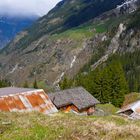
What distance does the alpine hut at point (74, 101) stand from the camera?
88000 mm

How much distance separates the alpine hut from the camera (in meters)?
88.0

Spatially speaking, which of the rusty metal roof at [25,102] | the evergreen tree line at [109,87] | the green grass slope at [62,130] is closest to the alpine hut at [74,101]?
the evergreen tree line at [109,87]

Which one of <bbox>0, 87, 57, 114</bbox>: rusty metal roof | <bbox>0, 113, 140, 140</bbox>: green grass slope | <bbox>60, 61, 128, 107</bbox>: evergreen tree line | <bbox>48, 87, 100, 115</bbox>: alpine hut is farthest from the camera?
<bbox>60, 61, 128, 107</bbox>: evergreen tree line

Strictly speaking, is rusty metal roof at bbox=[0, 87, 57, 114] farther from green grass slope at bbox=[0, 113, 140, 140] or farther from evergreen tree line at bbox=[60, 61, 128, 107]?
evergreen tree line at bbox=[60, 61, 128, 107]

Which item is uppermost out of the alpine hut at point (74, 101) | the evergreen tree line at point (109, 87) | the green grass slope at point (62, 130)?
the green grass slope at point (62, 130)

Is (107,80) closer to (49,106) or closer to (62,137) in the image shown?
(49,106)

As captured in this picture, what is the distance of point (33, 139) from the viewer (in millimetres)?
22969

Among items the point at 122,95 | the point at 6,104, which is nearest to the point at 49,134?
the point at 6,104

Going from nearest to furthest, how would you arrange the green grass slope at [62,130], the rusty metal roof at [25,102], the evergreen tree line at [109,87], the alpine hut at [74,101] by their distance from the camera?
1. the green grass slope at [62,130]
2. the rusty metal roof at [25,102]
3. the alpine hut at [74,101]
4. the evergreen tree line at [109,87]

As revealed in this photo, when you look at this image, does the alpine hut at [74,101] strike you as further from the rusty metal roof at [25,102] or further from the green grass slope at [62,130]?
the green grass slope at [62,130]

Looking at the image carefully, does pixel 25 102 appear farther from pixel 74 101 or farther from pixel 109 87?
pixel 109 87

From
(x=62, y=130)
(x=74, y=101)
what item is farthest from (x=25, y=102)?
(x=62, y=130)

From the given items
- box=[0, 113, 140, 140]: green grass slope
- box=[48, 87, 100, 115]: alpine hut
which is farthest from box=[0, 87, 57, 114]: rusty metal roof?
box=[0, 113, 140, 140]: green grass slope

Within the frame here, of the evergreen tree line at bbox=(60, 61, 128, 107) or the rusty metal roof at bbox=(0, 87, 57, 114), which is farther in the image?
the evergreen tree line at bbox=(60, 61, 128, 107)
